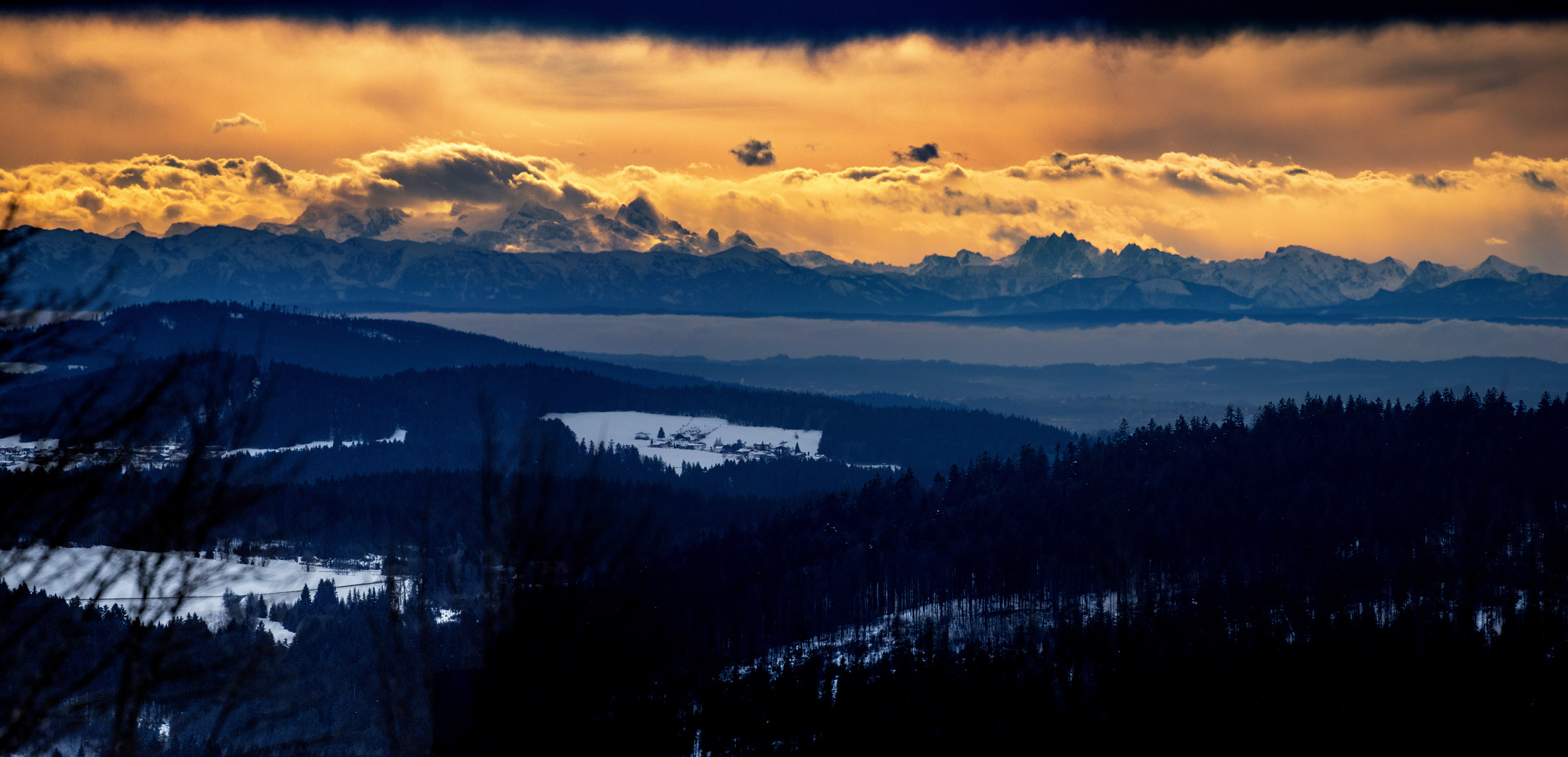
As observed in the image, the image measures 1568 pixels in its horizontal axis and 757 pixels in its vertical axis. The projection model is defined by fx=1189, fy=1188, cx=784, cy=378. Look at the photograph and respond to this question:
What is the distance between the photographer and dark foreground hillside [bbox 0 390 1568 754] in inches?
767

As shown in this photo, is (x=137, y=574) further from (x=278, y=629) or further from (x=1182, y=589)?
(x=278, y=629)

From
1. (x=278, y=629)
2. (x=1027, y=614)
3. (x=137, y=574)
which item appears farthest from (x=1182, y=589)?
(x=137, y=574)

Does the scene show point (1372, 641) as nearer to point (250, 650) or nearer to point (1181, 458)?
point (1181, 458)

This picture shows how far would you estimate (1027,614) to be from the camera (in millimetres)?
116000

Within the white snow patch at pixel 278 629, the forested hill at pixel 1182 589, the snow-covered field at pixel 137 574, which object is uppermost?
the snow-covered field at pixel 137 574

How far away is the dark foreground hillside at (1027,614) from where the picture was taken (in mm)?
19484

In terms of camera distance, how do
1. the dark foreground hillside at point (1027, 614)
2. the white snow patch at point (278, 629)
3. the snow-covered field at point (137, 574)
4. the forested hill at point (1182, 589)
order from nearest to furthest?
the snow-covered field at point (137, 574)
the dark foreground hillside at point (1027, 614)
the forested hill at point (1182, 589)
the white snow patch at point (278, 629)

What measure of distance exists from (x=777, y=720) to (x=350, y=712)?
36571 mm

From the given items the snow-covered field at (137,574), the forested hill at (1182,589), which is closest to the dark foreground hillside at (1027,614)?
the forested hill at (1182,589)

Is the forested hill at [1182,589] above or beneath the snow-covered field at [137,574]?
beneath

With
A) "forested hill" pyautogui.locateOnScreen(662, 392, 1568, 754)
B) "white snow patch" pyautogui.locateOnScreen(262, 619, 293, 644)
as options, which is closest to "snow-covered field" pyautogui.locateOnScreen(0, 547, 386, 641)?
"forested hill" pyautogui.locateOnScreen(662, 392, 1568, 754)

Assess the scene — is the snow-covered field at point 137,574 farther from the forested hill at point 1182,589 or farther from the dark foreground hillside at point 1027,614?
the forested hill at point 1182,589

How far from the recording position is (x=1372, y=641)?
87.9m

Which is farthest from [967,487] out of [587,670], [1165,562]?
[587,670]
